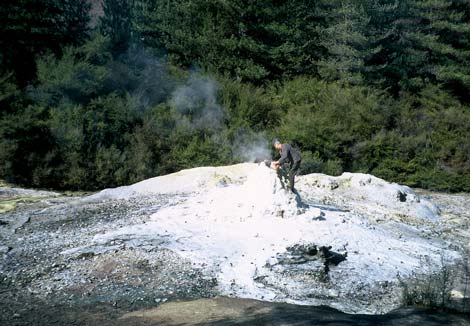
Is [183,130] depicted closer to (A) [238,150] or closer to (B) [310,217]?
(A) [238,150]

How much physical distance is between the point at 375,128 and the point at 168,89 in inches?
426

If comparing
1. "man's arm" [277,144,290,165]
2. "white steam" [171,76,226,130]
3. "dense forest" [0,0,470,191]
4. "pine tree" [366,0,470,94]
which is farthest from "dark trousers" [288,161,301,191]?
"pine tree" [366,0,470,94]

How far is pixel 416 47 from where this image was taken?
100ft

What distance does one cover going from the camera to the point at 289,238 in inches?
447

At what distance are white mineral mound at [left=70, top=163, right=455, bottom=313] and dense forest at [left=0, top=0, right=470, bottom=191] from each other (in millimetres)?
6058

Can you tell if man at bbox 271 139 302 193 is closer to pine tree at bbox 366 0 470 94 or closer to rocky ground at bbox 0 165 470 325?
rocky ground at bbox 0 165 470 325

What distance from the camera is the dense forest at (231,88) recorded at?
21.2 m

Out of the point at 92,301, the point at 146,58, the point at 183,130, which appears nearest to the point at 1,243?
the point at 92,301

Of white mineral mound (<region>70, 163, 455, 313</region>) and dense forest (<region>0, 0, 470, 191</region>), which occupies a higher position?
dense forest (<region>0, 0, 470, 191</region>)

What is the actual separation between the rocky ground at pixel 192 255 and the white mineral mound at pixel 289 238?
0.04m

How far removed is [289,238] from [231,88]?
15.7 metres

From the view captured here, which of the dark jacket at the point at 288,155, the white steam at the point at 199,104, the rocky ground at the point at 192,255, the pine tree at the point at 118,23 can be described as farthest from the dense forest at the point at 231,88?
the dark jacket at the point at 288,155

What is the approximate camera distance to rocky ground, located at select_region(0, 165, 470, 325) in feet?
26.1

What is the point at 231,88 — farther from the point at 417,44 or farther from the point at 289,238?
the point at 289,238
